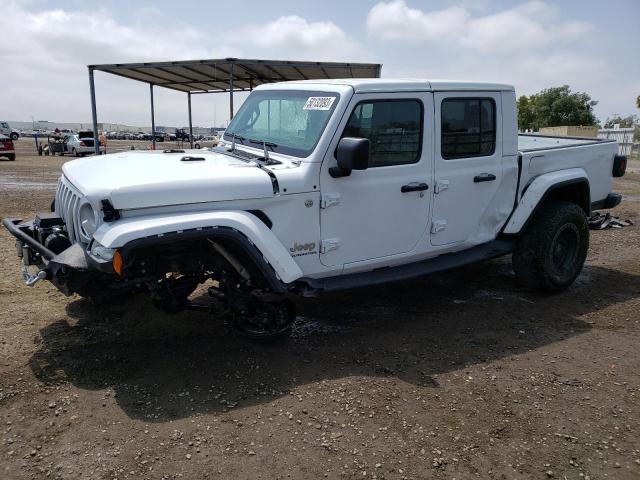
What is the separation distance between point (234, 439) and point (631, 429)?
2.33 metres

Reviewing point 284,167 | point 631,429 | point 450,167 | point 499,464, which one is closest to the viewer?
point 499,464

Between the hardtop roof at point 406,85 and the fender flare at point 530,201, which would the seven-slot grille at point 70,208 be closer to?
the hardtop roof at point 406,85

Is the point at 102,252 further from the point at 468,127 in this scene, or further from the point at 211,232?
the point at 468,127

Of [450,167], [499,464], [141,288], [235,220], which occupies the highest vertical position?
[450,167]

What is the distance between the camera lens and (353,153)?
11.3 ft

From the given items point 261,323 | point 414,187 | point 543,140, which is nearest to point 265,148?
point 414,187

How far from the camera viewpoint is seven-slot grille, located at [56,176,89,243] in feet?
11.0

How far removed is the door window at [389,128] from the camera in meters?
3.82

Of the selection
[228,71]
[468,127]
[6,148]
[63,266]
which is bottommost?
[63,266]

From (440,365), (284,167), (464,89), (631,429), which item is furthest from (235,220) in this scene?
(631,429)

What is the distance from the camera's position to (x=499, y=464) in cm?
273

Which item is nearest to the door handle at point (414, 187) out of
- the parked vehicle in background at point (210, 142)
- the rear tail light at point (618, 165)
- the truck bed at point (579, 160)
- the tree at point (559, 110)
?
the truck bed at point (579, 160)

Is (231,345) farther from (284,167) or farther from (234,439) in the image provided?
(284,167)

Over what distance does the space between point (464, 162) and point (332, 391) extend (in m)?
2.26
